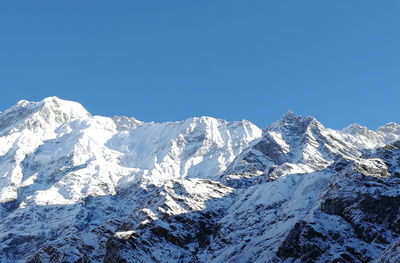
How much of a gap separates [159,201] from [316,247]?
66.2m

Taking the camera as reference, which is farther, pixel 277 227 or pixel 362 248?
pixel 277 227

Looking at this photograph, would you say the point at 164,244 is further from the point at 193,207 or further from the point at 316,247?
the point at 316,247

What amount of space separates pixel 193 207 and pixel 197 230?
39.5ft

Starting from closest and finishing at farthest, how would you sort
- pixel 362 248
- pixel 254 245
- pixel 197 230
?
pixel 362 248, pixel 254 245, pixel 197 230

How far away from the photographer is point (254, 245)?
471 ft

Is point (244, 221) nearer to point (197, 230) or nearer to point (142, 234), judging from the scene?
point (197, 230)

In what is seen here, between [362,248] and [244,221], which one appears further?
[244,221]

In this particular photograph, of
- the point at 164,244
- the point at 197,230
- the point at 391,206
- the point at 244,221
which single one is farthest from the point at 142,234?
the point at 391,206

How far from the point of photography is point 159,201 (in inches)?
7013

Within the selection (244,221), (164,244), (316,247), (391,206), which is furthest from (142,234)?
(391,206)

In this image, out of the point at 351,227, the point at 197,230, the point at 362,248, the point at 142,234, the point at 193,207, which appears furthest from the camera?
the point at 193,207

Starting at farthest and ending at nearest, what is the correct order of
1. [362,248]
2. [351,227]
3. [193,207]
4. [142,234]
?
1. [193,207]
2. [142,234]
3. [351,227]
4. [362,248]

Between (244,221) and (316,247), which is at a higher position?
(244,221)

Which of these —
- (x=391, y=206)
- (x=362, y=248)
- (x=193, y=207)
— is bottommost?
(x=362, y=248)
